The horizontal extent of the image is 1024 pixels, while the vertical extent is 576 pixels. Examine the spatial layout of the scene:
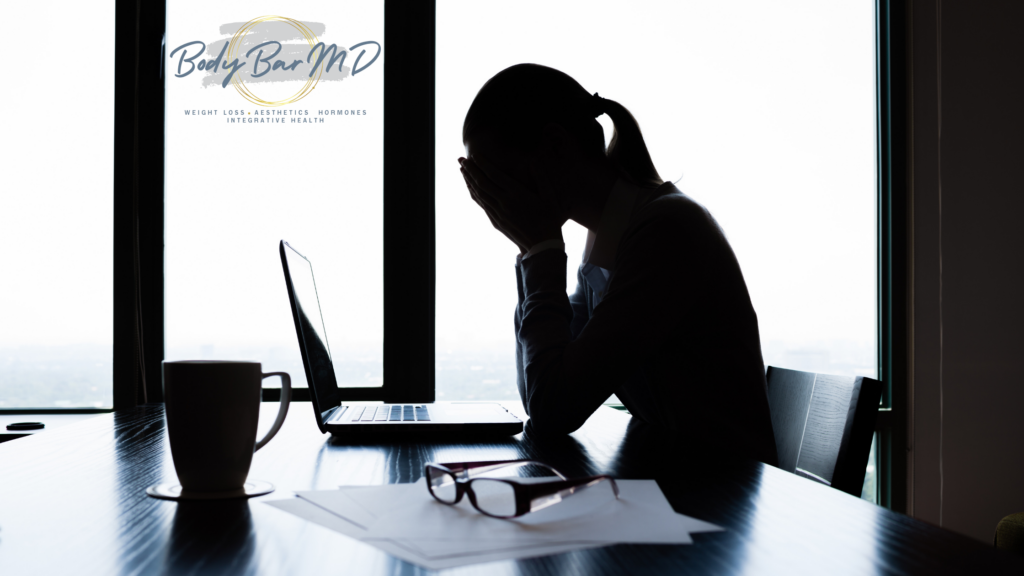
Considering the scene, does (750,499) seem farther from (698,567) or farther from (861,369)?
(861,369)

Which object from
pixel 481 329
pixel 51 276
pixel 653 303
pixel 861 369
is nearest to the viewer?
pixel 653 303

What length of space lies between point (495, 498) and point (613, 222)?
0.80 metres

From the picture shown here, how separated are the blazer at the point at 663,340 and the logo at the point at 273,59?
133cm

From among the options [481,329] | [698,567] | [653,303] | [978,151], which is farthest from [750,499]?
[978,151]

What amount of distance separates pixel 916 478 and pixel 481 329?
1501mm

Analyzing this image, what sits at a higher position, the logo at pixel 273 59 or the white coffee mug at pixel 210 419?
the logo at pixel 273 59

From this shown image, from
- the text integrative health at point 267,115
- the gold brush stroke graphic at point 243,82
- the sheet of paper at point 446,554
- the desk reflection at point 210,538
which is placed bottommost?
the desk reflection at point 210,538

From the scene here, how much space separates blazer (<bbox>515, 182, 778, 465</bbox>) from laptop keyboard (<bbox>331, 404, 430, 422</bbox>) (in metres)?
0.17

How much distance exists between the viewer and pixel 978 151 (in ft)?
7.11

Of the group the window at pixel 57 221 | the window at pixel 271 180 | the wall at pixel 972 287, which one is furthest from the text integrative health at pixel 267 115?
the wall at pixel 972 287

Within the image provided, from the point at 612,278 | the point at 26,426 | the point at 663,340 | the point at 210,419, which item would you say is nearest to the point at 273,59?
the point at 26,426

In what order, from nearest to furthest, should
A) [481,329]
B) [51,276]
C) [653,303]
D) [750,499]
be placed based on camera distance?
[750,499], [653,303], [51,276], [481,329]

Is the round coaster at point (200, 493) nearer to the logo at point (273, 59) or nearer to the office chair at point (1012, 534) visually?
the office chair at point (1012, 534)

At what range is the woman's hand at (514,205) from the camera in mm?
1088
